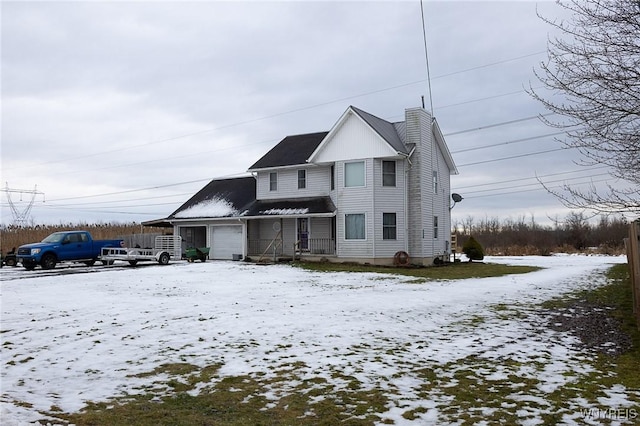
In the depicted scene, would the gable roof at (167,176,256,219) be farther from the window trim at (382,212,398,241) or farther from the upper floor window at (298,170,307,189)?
the window trim at (382,212,398,241)

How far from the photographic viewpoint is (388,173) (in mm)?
29453

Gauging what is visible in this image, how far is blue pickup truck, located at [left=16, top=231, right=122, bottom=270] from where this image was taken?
86.5ft

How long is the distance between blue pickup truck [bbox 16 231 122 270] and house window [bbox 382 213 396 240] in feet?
50.5

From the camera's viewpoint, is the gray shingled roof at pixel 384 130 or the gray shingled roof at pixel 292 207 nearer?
the gray shingled roof at pixel 384 130

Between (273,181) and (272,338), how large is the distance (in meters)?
24.8

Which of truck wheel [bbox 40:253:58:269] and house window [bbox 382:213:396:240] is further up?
house window [bbox 382:213:396:240]

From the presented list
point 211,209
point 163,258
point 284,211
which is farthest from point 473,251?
point 163,258

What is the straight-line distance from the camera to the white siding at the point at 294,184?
31.8m

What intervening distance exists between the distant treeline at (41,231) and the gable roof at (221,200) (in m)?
5.70

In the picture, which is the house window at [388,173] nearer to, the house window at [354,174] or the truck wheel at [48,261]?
the house window at [354,174]

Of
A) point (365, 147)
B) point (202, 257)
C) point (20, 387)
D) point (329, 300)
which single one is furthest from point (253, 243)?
point (20, 387)

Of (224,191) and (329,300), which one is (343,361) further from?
(224,191)

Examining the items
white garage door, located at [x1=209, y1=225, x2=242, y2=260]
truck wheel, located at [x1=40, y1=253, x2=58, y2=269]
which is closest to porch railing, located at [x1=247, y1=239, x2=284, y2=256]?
white garage door, located at [x1=209, y1=225, x2=242, y2=260]

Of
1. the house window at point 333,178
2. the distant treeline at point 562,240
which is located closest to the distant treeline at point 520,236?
the distant treeline at point 562,240
